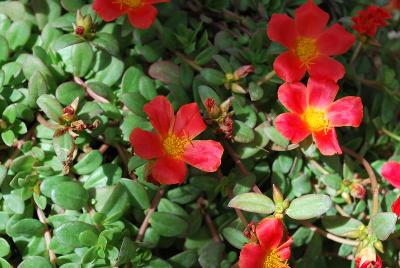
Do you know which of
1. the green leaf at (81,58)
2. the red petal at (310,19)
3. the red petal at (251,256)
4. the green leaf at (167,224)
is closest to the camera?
the red petal at (251,256)

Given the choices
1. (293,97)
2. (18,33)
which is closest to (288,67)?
(293,97)

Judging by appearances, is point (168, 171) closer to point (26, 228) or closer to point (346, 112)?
point (26, 228)

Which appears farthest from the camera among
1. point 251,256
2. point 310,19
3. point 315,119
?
point 310,19

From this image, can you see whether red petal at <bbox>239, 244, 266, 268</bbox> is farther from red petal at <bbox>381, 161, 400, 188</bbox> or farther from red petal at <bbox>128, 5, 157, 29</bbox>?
red petal at <bbox>128, 5, 157, 29</bbox>

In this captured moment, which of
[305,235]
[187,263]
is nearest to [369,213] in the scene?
[305,235]

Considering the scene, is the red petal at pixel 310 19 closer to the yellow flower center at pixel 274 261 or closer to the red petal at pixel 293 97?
the red petal at pixel 293 97

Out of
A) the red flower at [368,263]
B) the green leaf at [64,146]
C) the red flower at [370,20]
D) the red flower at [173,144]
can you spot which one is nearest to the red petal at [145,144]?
the red flower at [173,144]

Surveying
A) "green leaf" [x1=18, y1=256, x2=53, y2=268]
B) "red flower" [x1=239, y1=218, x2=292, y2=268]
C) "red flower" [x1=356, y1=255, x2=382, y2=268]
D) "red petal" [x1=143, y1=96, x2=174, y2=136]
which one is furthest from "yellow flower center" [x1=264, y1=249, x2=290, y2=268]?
"green leaf" [x1=18, y1=256, x2=53, y2=268]

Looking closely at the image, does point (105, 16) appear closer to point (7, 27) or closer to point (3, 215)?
point (7, 27)
